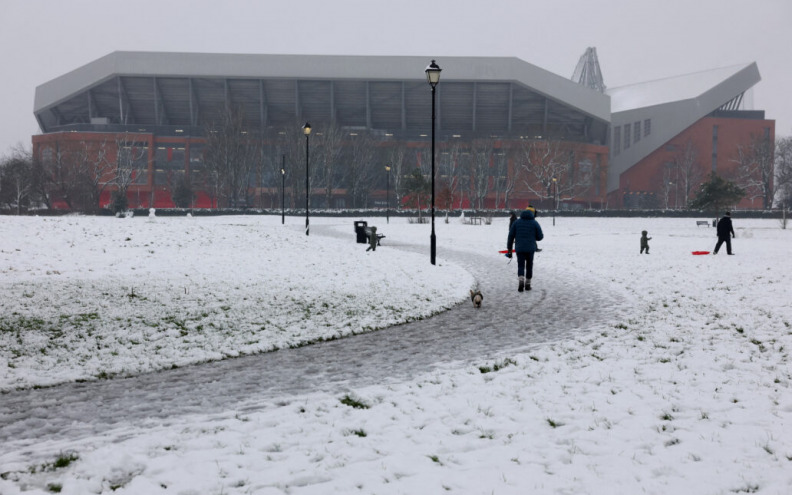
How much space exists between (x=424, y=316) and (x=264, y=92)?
8367cm

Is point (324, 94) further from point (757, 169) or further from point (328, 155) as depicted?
point (757, 169)

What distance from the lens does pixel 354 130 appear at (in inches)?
3369

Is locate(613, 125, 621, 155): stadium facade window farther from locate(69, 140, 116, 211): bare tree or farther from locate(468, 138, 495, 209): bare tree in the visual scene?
locate(69, 140, 116, 211): bare tree

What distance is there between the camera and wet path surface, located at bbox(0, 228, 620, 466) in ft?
16.0

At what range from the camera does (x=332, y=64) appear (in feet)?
277

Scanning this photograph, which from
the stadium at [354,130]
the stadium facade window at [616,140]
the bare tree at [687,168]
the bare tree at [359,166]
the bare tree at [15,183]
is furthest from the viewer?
the stadium facade window at [616,140]

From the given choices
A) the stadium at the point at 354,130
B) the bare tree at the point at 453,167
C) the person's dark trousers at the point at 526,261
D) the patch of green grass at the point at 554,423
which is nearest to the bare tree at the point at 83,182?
the stadium at the point at 354,130

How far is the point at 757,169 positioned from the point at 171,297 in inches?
3906

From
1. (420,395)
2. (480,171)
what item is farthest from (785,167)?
(420,395)

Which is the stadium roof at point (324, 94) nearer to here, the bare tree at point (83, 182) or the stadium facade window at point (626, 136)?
the stadium facade window at point (626, 136)

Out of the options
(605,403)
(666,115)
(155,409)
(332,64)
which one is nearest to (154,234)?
(155,409)

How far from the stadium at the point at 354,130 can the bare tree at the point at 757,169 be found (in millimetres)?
4065

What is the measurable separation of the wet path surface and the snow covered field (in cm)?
28

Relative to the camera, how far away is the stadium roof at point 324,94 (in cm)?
8419
